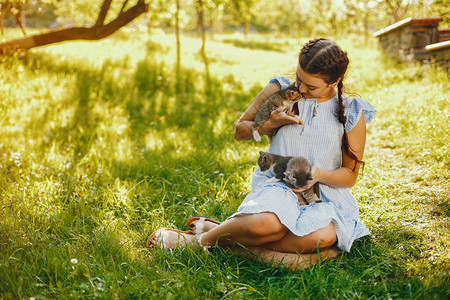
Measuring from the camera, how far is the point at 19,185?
11.2 ft

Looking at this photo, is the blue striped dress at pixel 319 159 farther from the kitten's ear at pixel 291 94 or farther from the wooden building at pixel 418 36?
the wooden building at pixel 418 36

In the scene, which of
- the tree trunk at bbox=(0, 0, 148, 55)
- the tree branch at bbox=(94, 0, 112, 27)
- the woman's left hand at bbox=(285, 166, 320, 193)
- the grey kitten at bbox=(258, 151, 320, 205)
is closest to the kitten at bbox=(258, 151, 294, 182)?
the grey kitten at bbox=(258, 151, 320, 205)

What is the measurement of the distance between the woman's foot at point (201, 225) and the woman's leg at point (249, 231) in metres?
0.22

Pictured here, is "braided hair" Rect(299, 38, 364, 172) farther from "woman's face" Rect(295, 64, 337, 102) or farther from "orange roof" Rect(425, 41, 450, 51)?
"orange roof" Rect(425, 41, 450, 51)

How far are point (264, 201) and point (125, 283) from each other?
3.42ft

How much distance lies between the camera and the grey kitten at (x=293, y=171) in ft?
7.52

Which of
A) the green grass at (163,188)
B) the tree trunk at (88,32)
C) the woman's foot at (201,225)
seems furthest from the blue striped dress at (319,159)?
the tree trunk at (88,32)

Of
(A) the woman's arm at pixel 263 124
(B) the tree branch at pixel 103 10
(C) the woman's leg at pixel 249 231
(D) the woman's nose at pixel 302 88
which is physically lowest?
(C) the woman's leg at pixel 249 231

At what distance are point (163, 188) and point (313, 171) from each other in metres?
1.81

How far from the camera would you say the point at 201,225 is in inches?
108

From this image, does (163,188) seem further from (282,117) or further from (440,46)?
(440,46)

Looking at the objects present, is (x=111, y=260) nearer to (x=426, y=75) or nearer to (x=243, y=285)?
(x=243, y=285)

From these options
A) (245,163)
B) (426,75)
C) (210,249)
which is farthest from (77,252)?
(426,75)

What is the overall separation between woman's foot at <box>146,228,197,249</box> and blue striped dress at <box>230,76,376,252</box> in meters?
0.50
